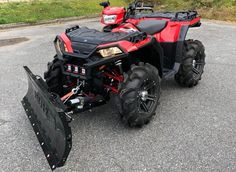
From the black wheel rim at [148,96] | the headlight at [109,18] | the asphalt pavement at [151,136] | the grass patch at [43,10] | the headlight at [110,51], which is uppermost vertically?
the headlight at [109,18]

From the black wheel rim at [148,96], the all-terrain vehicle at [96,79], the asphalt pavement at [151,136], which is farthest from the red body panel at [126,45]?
the asphalt pavement at [151,136]

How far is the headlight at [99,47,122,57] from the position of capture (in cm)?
338

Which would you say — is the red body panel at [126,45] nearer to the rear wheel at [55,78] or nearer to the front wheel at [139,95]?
the front wheel at [139,95]

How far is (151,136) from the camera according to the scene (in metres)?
3.67

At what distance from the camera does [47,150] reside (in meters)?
3.01

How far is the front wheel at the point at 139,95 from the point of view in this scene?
3548 mm

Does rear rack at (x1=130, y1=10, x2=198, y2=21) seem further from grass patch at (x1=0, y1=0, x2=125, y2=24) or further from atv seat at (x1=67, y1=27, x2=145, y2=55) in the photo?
grass patch at (x1=0, y1=0, x2=125, y2=24)

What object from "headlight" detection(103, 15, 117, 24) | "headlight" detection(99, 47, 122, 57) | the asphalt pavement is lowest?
the asphalt pavement

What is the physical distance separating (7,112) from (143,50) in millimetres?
2049

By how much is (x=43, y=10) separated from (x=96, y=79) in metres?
10.4

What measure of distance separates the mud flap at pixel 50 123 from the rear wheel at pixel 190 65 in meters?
2.30

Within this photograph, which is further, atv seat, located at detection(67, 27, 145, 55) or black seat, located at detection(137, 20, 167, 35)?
black seat, located at detection(137, 20, 167, 35)

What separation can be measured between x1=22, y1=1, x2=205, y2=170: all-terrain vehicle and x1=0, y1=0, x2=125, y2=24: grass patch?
8.13 metres

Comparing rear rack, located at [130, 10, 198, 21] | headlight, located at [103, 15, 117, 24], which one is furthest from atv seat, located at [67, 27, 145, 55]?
rear rack, located at [130, 10, 198, 21]
